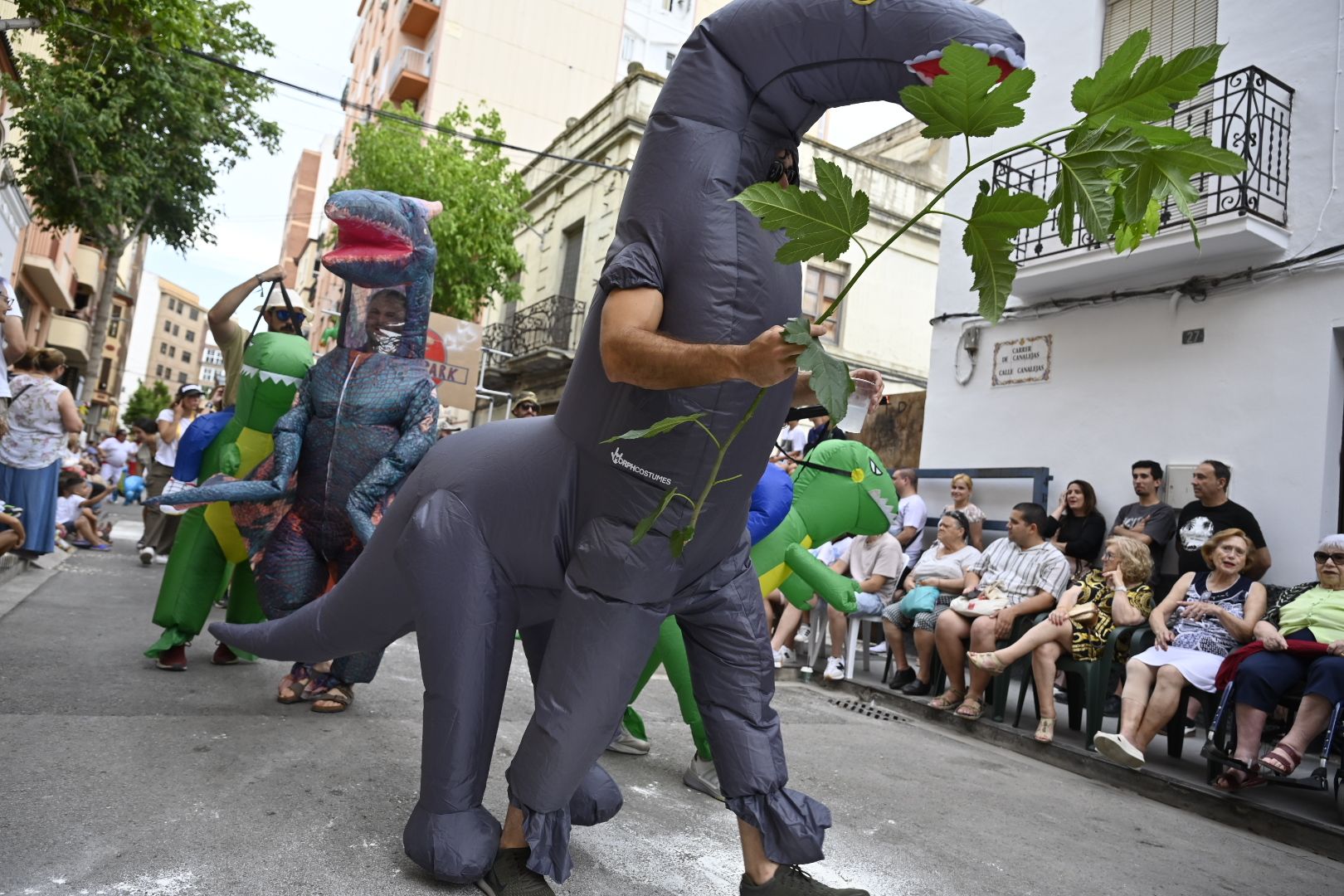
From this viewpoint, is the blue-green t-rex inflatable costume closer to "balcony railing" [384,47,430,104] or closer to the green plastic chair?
the green plastic chair

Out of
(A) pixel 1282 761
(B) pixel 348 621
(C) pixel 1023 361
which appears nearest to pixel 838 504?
(B) pixel 348 621

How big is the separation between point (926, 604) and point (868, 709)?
79cm

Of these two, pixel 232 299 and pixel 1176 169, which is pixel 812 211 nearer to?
pixel 1176 169

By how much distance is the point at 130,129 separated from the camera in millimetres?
12859

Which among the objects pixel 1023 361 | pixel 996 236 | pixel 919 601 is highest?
pixel 1023 361

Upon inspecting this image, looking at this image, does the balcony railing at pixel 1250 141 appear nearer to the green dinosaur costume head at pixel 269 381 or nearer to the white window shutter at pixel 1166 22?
the white window shutter at pixel 1166 22

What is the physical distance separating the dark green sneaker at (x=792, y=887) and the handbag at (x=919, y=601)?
169 inches

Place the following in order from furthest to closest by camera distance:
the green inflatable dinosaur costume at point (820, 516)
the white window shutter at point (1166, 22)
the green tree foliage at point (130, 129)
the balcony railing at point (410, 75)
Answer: the balcony railing at point (410, 75) → the green tree foliage at point (130, 129) → the white window shutter at point (1166, 22) → the green inflatable dinosaur costume at point (820, 516)

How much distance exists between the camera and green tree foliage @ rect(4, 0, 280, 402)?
11.2 m

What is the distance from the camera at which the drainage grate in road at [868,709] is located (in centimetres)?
599

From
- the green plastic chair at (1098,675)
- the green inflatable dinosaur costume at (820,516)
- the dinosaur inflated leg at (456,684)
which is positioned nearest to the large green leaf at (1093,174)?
the dinosaur inflated leg at (456,684)

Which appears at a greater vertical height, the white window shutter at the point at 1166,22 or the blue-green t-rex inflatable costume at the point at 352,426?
the white window shutter at the point at 1166,22

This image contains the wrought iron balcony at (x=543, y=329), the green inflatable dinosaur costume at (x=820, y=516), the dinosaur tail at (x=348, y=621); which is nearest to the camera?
the dinosaur tail at (x=348, y=621)

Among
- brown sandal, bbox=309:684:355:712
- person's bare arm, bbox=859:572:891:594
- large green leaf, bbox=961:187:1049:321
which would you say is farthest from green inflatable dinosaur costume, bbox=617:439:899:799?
person's bare arm, bbox=859:572:891:594
